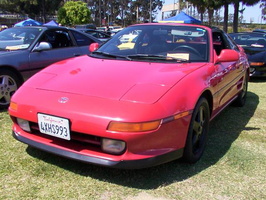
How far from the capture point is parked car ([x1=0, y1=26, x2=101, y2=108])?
417 cm

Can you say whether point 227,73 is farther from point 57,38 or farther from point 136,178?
point 57,38

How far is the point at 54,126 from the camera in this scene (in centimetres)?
227

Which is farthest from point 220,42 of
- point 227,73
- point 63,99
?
point 63,99

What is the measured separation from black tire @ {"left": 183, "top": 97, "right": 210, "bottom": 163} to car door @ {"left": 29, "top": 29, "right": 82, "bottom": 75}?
283 centimetres

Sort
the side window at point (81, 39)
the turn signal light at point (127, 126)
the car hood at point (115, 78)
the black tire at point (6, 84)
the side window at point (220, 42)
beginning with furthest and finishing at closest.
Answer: the side window at point (81, 39)
the black tire at point (6, 84)
the side window at point (220, 42)
the car hood at point (115, 78)
the turn signal light at point (127, 126)

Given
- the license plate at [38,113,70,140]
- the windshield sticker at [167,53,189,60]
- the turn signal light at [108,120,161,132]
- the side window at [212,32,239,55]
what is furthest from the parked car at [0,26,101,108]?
the turn signal light at [108,120,161,132]

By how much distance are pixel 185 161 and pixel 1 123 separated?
240 cm

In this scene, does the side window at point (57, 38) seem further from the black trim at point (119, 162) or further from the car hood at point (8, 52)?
the black trim at point (119, 162)

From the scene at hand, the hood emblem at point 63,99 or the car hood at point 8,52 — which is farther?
the car hood at point 8,52

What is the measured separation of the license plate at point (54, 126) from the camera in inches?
87.7

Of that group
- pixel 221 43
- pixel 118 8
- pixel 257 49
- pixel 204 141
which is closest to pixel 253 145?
pixel 204 141

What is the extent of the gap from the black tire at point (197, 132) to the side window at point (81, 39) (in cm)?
320

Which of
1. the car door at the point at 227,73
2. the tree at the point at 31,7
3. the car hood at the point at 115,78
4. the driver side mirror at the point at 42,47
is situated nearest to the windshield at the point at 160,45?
the car hood at the point at 115,78

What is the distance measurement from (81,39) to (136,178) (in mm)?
3609
